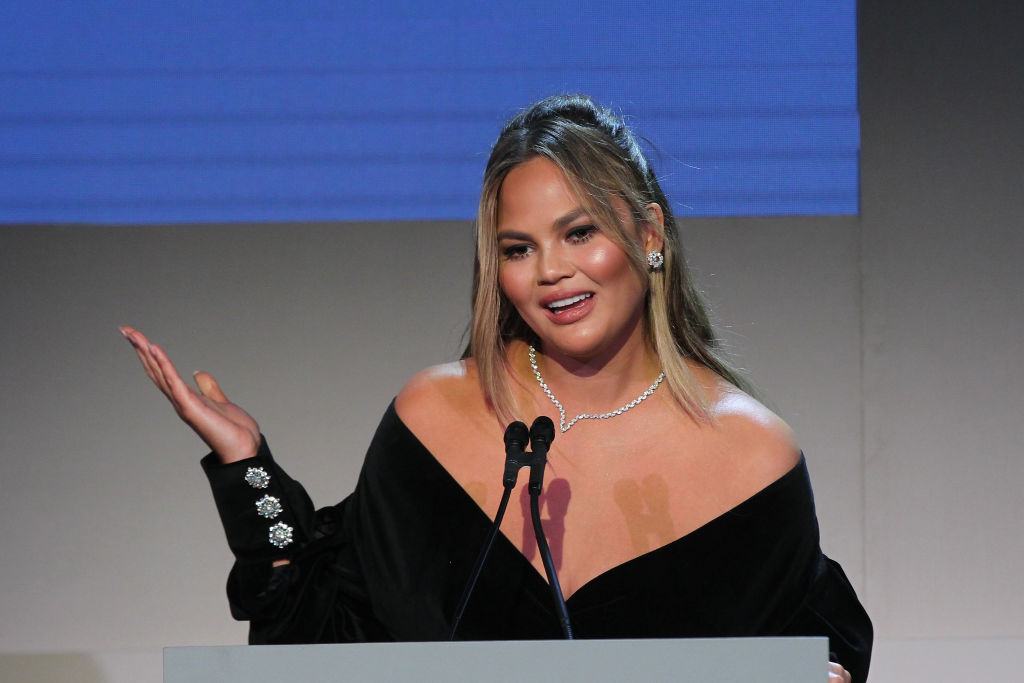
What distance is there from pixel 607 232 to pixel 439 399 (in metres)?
0.39

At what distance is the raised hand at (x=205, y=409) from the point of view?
5.12 feet

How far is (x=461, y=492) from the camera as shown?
1.80 m

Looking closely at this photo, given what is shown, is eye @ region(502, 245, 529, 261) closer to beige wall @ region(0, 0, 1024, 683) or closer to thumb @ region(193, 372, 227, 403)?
thumb @ region(193, 372, 227, 403)

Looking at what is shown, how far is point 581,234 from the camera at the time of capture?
1.77 m

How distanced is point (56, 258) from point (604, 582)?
6.69 feet

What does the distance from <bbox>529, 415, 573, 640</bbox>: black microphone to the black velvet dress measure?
0.36 metres

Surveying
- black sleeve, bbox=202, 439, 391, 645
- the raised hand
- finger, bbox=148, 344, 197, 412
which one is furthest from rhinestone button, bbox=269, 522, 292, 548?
finger, bbox=148, 344, 197, 412

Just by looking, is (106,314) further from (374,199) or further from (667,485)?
(667,485)

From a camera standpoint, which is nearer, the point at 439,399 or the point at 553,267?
the point at 553,267

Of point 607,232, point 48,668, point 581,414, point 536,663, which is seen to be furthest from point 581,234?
point 48,668

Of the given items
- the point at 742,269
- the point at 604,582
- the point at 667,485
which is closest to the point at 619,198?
the point at 667,485

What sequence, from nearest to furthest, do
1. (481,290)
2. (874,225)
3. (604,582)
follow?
1. (604,582)
2. (481,290)
3. (874,225)

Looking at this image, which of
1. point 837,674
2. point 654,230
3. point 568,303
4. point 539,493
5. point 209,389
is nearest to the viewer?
point 539,493

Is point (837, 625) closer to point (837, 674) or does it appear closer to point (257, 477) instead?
point (837, 674)
